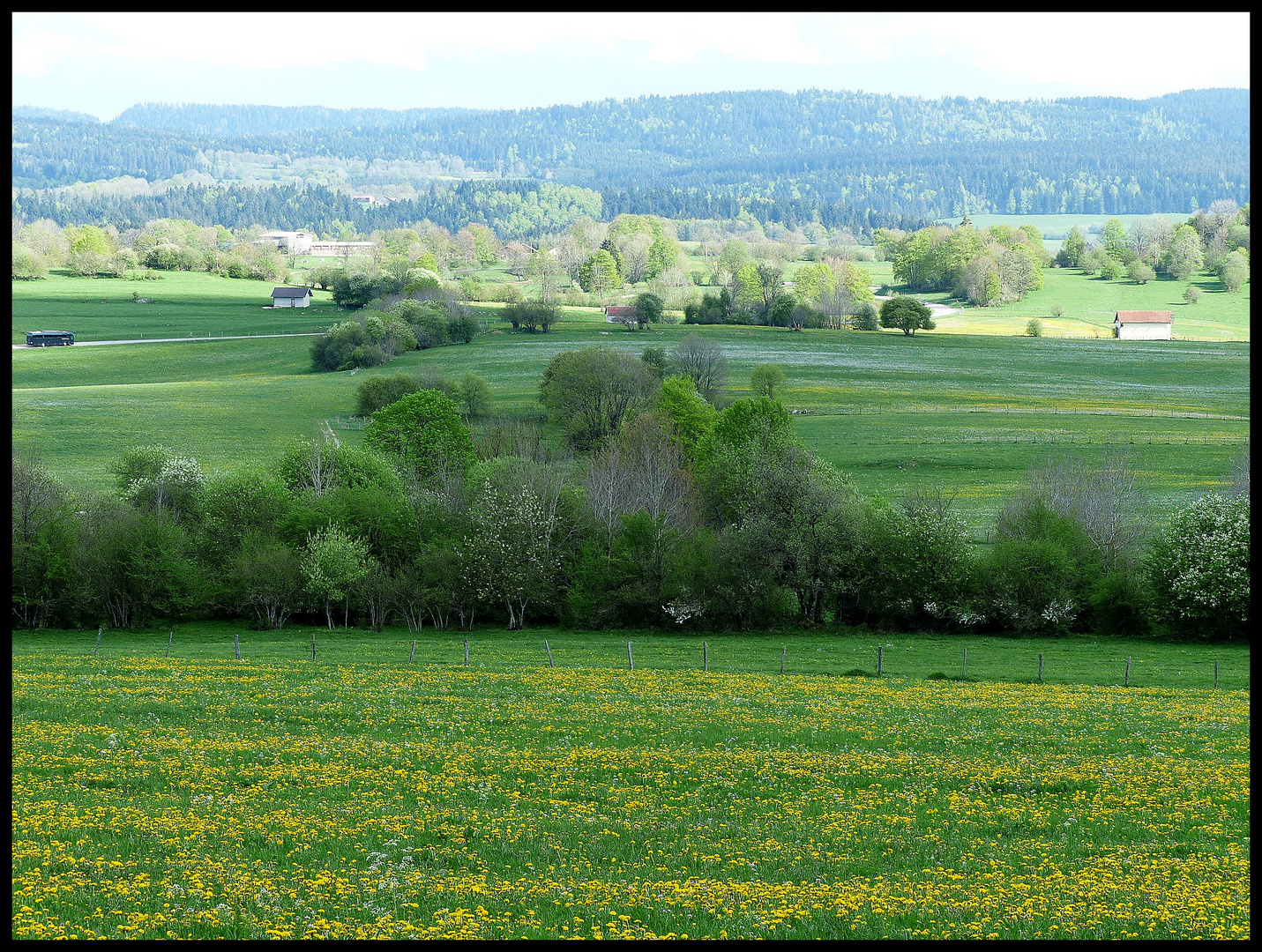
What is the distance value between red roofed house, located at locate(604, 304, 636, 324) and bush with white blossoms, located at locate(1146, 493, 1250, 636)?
364 ft

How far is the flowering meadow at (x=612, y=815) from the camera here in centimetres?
1302

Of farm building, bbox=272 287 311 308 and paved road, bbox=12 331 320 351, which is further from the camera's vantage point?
farm building, bbox=272 287 311 308

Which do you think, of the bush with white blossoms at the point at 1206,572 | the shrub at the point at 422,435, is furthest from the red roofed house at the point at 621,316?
the bush with white blossoms at the point at 1206,572

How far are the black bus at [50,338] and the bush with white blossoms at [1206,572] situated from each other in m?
137

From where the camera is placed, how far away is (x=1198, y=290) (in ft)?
621

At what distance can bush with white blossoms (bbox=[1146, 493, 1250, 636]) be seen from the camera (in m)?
47.9

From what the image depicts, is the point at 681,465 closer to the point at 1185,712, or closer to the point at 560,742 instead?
the point at 1185,712

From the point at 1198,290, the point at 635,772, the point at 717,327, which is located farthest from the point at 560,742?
the point at 1198,290

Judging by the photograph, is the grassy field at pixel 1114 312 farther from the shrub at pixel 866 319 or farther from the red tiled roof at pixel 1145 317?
the shrub at pixel 866 319

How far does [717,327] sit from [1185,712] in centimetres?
12896

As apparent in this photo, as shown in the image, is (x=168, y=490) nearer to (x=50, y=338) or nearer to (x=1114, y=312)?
(x=50, y=338)

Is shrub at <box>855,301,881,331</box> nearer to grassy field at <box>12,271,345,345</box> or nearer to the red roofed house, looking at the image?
the red roofed house

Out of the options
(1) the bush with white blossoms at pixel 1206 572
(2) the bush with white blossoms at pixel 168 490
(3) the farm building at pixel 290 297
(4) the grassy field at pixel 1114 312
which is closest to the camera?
(1) the bush with white blossoms at pixel 1206 572

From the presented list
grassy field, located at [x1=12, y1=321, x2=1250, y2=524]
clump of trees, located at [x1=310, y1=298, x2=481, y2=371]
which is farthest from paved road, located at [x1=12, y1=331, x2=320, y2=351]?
clump of trees, located at [x1=310, y1=298, x2=481, y2=371]
